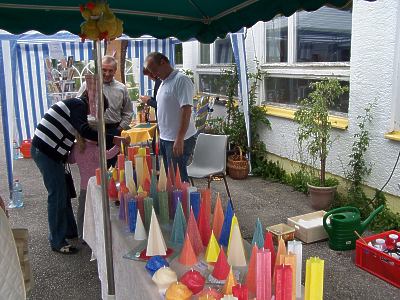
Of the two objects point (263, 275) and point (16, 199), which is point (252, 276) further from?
point (16, 199)

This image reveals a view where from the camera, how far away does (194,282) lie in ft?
4.26

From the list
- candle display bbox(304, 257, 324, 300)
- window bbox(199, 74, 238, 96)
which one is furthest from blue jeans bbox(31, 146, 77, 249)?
window bbox(199, 74, 238, 96)

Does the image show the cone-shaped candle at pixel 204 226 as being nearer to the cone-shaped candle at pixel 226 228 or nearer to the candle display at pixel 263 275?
the cone-shaped candle at pixel 226 228

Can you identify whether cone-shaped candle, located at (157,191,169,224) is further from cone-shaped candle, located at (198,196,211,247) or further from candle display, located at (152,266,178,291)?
candle display, located at (152,266,178,291)

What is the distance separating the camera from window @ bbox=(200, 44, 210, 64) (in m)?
7.56

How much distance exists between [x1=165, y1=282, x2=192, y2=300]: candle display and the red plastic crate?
2.07 meters

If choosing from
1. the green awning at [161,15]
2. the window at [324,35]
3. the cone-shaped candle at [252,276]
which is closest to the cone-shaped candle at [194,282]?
the cone-shaped candle at [252,276]

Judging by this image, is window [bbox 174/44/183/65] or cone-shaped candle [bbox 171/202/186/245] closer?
cone-shaped candle [bbox 171/202/186/245]

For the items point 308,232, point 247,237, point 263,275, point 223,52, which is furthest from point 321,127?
point 223,52

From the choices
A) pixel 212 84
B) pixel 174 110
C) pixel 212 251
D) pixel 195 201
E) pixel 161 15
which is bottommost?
pixel 212 251

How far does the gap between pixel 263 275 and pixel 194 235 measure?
485mm

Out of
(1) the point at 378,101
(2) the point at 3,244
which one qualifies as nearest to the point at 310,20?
(1) the point at 378,101

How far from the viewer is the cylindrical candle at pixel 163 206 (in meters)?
2.01

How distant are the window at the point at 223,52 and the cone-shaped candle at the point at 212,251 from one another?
17.6 ft
